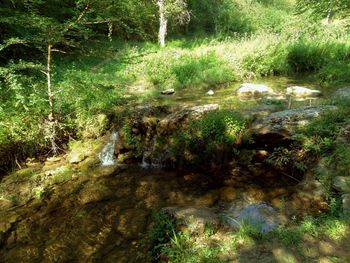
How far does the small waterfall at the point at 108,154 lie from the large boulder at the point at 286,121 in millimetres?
3263

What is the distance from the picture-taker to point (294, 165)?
6.04 metres

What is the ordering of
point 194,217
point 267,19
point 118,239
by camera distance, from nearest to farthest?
point 194,217 < point 118,239 < point 267,19

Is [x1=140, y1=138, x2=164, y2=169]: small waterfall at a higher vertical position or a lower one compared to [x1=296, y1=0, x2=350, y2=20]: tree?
lower

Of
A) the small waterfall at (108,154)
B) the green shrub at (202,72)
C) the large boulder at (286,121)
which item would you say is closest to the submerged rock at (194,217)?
the large boulder at (286,121)

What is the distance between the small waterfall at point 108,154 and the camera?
7.77m

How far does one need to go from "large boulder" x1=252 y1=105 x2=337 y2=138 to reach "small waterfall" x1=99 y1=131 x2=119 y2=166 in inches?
128

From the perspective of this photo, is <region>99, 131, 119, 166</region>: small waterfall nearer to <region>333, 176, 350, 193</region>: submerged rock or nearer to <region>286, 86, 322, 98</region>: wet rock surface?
<region>333, 176, 350, 193</region>: submerged rock

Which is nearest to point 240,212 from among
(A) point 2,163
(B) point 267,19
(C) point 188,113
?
(C) point 188,113

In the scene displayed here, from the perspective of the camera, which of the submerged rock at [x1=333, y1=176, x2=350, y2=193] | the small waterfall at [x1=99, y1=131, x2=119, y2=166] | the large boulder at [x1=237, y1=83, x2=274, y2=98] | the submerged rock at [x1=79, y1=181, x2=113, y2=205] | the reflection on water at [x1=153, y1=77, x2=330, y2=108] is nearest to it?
the submerged rock at [x1=333, y1=176, x2=350, y2=193]

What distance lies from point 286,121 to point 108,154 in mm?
3995

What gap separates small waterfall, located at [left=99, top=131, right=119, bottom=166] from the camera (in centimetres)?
777

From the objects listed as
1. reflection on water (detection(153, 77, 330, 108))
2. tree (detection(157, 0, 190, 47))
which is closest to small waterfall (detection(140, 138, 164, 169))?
reflection on water (detection(153, 77, 330, 108))

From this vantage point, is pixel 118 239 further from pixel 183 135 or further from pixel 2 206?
pixel 183 135

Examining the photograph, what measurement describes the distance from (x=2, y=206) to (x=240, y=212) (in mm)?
4168
